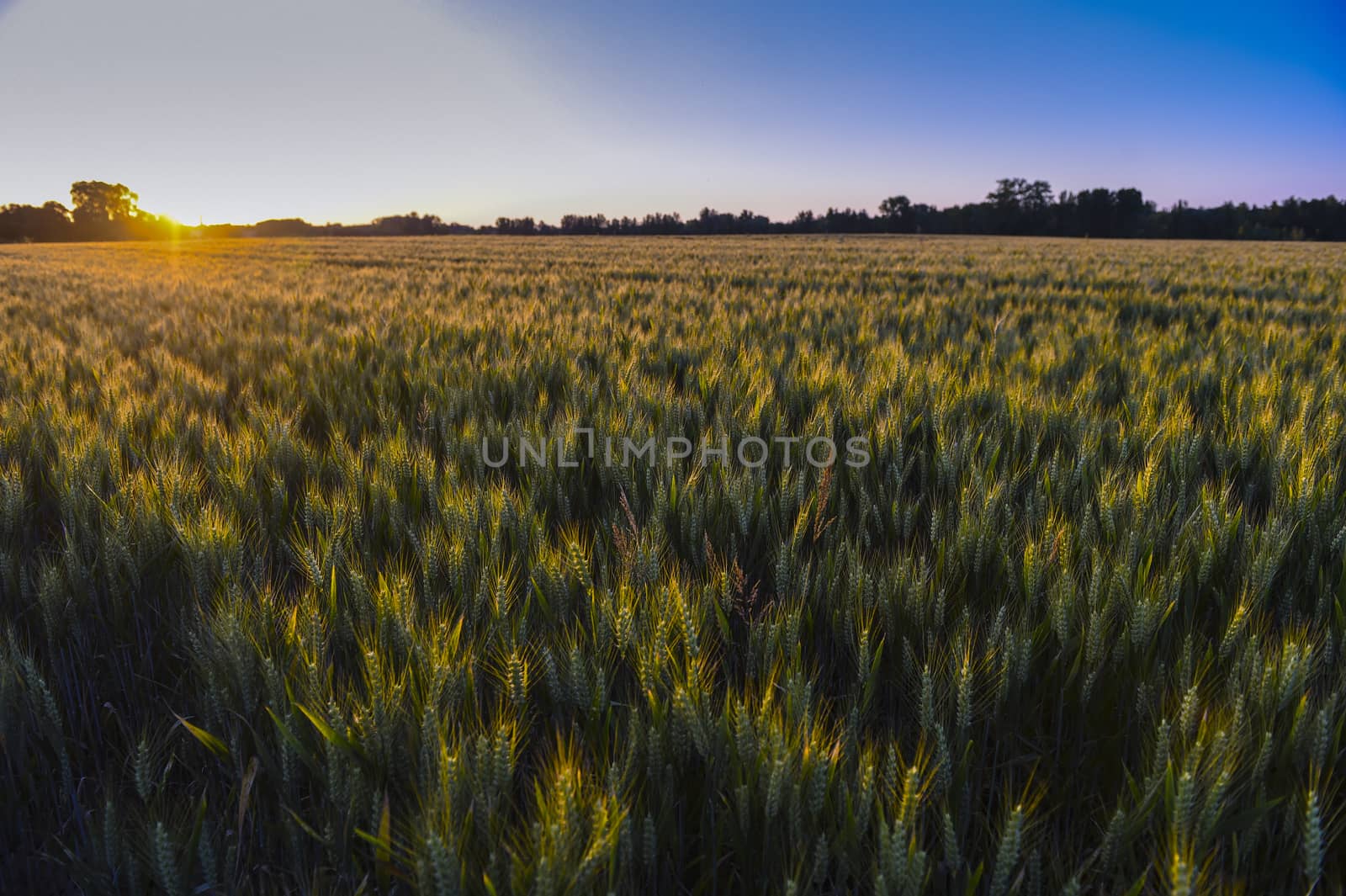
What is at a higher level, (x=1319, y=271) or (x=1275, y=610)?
(x=1319, y=271)

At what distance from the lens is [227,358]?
152 inches

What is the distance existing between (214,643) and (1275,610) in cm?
190

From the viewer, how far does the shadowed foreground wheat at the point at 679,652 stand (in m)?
0.81

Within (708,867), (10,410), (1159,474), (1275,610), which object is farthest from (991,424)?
(10,410)

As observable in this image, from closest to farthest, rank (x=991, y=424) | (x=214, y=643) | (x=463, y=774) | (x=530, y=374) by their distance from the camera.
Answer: (x=463, y=774) → (x=214, y=643) → (x=991, y=424) → (x=530, y=374)

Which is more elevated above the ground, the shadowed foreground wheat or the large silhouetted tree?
the large silhouetted tree

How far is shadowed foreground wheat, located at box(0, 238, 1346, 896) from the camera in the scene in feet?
2.67

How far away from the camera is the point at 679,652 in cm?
116

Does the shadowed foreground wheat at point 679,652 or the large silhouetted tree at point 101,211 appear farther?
the large silhouetted tree at point 101,211

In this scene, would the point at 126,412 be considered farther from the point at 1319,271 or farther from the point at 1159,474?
the point at 1319,271

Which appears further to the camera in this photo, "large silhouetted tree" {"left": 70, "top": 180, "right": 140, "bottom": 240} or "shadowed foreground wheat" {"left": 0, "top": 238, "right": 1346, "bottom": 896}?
"large silhouetted tree" {"left": 70, "top": 180, "right": 140, "bottom": 240}

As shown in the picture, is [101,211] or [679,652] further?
[101,211]

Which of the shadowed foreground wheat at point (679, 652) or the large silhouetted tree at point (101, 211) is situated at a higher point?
the large silhouetted tree at point (101, 211)

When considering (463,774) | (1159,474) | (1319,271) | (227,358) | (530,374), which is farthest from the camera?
(1319,271)
